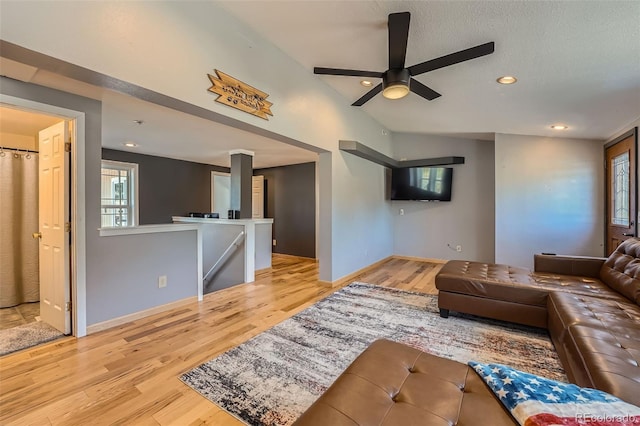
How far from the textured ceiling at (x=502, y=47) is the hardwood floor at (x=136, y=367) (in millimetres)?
2892

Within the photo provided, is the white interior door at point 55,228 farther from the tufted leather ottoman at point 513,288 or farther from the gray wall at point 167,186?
the tufted leather ottoman at point 513,288

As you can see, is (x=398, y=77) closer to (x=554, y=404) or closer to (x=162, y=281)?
(x=554, y=404)

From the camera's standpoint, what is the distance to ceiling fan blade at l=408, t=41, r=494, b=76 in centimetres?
208

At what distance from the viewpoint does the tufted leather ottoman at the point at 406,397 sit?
99cm

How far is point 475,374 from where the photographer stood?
1262 mm

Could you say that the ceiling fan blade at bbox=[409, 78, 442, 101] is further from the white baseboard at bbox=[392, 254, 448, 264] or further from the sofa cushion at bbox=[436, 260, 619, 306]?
the white baseboard at bbox=[392, 254, 448, 264]

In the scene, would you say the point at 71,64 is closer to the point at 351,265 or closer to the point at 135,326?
the point at 135,326

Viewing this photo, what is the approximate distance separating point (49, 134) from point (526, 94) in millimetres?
4979

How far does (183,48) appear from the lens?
2.14 m

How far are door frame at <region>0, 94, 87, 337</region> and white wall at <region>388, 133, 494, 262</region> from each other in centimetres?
550

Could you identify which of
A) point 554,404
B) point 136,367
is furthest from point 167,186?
point 554,404

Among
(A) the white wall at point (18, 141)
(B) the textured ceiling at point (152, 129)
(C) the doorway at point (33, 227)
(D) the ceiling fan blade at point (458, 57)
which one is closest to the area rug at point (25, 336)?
(C) the doorway at point (33, 227)

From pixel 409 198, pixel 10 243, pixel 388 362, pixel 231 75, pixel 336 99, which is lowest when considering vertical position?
pixel 388 362

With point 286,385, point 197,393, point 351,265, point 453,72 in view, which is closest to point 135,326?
point 197,393
